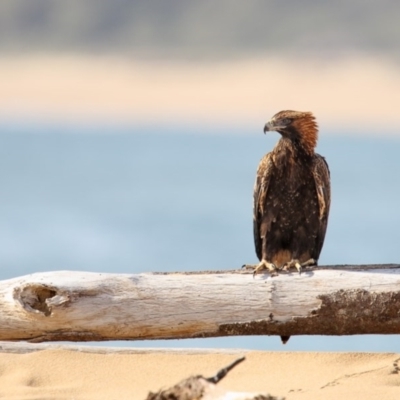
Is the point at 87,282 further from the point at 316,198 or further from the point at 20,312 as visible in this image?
the point at 316,198

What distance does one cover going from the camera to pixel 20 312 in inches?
239

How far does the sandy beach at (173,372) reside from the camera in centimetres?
581

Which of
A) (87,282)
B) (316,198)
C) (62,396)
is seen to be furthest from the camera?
(316,198)

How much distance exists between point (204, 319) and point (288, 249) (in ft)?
5.40

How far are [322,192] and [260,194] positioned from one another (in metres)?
0.52

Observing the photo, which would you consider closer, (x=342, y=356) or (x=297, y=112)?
(x=342, y=356)

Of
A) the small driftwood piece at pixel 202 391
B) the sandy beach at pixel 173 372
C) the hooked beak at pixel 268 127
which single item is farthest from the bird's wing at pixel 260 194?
the small driftwood piece at pixel 202 391

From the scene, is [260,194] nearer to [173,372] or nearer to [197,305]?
[197,305]

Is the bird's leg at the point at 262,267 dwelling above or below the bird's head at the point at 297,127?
below

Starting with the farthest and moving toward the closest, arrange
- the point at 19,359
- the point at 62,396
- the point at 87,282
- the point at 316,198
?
the point at 316,198 < the point at 19,359 < the point at 87,282 < the point at 62,396

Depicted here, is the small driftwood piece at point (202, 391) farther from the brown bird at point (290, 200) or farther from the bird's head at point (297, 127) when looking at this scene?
the bird's head at point (297, 127)

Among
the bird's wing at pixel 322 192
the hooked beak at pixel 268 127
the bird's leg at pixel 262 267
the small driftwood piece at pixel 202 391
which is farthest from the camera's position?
the hooked beak at pixel 268 127

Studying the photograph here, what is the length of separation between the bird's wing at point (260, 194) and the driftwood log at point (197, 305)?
139cm

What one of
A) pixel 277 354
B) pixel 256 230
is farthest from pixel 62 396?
pixel 256 230
